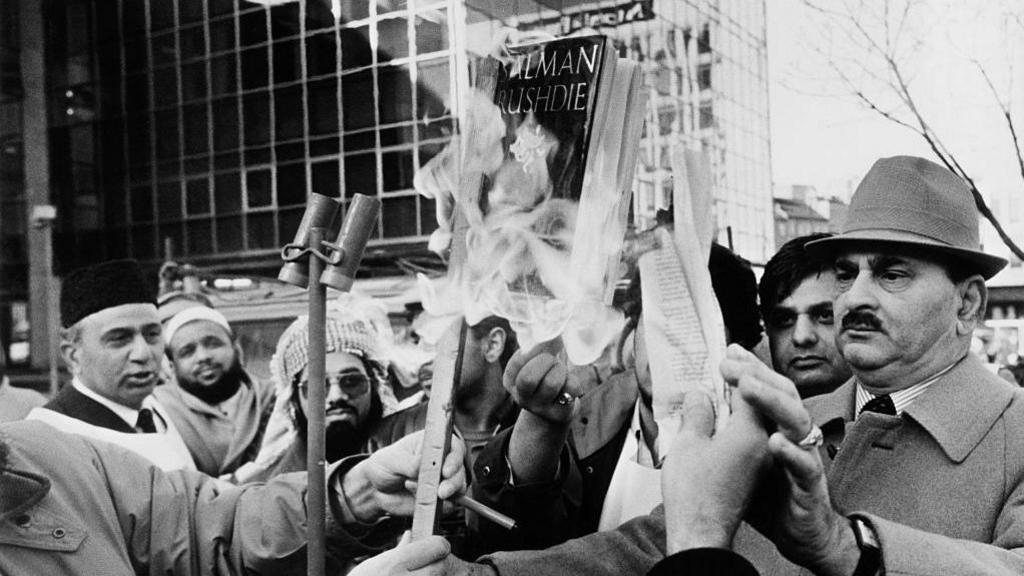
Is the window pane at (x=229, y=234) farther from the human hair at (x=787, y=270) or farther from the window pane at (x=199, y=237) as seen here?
the human hair at (x=787, y=270)

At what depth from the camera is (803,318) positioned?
2.15 metres

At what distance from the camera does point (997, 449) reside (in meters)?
1.41

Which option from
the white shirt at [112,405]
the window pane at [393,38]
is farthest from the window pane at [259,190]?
the white shirt at [112,405]

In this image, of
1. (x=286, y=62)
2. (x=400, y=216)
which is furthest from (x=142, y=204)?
(x=400, y=216)

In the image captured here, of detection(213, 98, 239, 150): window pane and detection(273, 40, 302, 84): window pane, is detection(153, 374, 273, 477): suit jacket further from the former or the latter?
detection(273, 40, 302, 84): window pane

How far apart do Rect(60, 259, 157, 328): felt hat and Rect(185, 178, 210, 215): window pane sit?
0.77 m

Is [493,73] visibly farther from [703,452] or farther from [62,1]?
[62,1]

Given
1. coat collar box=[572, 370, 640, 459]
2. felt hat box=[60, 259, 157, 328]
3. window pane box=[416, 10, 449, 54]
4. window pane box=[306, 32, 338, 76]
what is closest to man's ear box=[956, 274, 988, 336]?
coat collar box=[572, 370, 640, 459]

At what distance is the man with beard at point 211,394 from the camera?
12.2 feet

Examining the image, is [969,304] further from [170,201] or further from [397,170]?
[170,201]

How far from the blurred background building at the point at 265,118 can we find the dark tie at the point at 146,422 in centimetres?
73

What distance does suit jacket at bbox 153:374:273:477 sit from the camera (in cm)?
369

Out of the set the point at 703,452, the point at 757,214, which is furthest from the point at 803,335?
the point at 703,452

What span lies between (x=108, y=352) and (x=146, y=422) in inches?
12.7
